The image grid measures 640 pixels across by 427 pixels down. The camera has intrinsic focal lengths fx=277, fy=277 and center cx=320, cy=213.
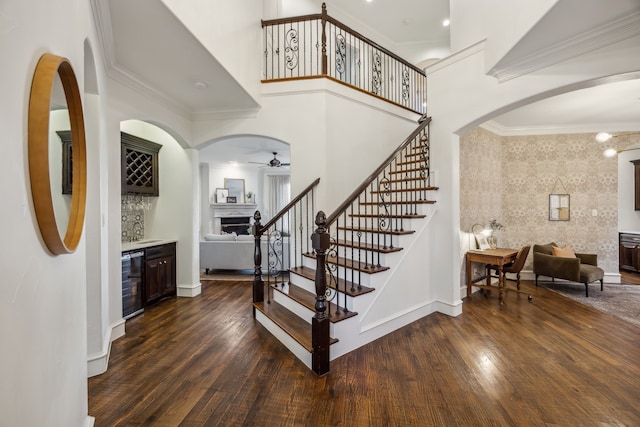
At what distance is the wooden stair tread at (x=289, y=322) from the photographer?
249 cm

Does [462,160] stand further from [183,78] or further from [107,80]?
[107,80]

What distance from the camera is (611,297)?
4.30 meters

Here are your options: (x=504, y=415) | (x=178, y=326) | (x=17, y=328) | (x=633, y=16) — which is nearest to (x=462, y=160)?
(x=633, y=16)

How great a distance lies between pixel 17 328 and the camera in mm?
820

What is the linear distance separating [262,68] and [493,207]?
473cm

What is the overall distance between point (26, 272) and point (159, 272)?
342 centimetres

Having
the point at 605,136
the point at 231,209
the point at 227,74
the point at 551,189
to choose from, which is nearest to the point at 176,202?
the point at 227,74

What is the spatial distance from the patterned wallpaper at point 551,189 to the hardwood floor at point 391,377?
2373 millimetres

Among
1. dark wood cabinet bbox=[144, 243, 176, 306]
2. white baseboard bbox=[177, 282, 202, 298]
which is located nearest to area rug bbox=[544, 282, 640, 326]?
white baseboard bbox=[177, 282, 202, 298]

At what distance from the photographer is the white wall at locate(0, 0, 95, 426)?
2.51 feet

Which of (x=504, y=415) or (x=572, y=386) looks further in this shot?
(x=572, y=386)

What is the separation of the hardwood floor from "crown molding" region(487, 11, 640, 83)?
9.09ft

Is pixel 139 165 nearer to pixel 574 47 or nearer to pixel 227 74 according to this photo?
pixel 227 74

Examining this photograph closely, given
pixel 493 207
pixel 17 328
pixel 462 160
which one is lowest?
pixel 17 328
